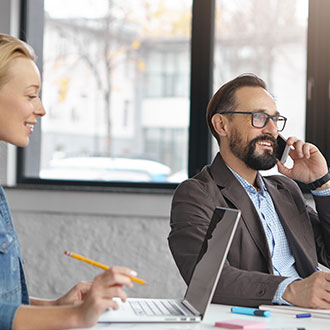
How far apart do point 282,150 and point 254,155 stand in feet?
0.67

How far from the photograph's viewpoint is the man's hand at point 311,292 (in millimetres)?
1661

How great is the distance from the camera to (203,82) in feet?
11.5

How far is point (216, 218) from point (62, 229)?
80.8 inches

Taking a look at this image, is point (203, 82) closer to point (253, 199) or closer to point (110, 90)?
point (110, 90)

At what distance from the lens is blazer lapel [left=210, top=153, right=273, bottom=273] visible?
6.88ft

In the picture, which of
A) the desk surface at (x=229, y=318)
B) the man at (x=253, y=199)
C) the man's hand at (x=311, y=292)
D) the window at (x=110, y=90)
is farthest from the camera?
the window at (x=110, y=90)

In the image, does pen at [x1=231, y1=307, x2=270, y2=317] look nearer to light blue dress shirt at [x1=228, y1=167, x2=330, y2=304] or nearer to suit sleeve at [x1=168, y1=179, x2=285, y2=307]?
suit sleeve at [x1=168, y1=179, x2=285, y2=307]

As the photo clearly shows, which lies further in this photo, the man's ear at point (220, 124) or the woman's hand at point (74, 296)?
the man's ear at point (220, 124)

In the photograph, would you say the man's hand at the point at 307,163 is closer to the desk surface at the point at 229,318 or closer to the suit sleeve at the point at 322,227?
the suit sleeve at the point at 322,227

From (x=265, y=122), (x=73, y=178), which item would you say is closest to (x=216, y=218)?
(x=265, y=122)

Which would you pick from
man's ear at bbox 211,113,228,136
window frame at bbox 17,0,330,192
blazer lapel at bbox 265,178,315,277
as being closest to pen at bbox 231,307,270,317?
blazer lapel at bbox 265,178,315,277

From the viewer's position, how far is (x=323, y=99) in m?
3.33

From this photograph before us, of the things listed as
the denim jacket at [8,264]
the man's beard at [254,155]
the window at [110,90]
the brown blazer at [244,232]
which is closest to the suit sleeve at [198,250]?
the brown blazer at [244,232]

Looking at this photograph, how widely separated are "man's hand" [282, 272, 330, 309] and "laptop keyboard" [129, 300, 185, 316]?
0.32 m
